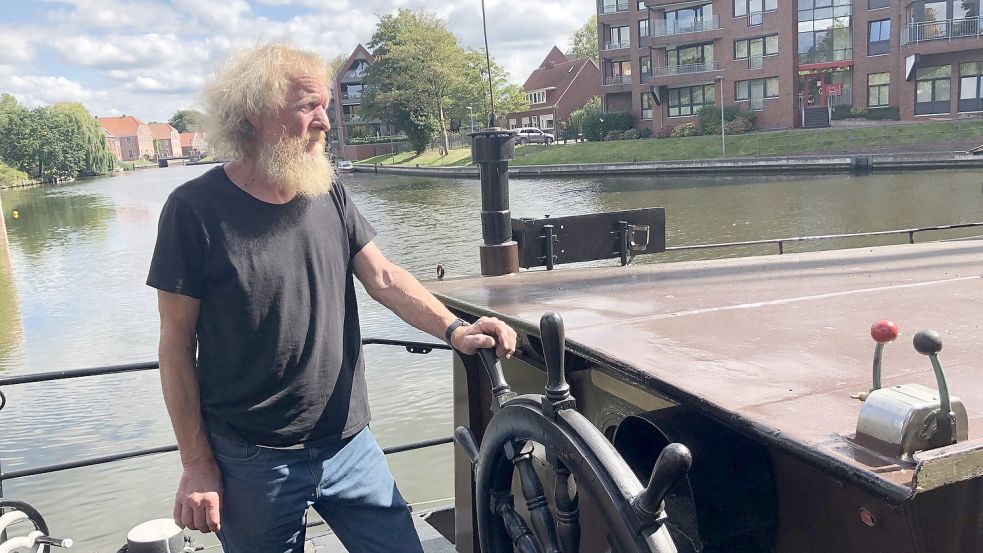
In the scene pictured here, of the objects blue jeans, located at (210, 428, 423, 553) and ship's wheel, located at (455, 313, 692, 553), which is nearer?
ship's wheel, located at (455, 313, 692, 553)

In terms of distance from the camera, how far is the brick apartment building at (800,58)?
35.3m

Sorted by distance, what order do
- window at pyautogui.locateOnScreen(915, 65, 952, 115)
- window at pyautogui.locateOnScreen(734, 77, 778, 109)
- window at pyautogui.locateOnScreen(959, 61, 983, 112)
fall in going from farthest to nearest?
window at pyautogui.locateOnScreen(734, 77, 778, 109) < window at pyautogui.locateOnScreen(915, 65, 952, 115) < window at pyautogui.locateOnScreen(959, 61, 983, 112)

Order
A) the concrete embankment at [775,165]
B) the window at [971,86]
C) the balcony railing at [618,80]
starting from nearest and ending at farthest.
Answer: the concrete embankment at [775,165]
the window at [971,86]
the balcony railing at [618,80]

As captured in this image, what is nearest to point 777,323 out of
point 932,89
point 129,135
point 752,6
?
point 932,89

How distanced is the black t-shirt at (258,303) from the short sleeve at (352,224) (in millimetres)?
96

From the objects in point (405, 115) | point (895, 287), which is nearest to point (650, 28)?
point (405, 115)

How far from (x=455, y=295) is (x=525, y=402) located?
1417 millimetres

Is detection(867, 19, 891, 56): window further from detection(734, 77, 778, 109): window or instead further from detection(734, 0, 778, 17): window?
detection(734, 0, 778, 17): window

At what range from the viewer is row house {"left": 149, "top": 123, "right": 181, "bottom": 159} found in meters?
150

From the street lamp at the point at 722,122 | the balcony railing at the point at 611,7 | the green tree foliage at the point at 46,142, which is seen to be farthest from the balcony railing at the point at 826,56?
the green tree foliage at the point at 46,142

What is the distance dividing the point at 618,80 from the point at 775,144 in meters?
16.7

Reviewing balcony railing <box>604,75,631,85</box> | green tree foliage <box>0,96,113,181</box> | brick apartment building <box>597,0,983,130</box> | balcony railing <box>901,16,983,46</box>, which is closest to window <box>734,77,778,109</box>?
brick apartment building <box>597,0,983,130</box>

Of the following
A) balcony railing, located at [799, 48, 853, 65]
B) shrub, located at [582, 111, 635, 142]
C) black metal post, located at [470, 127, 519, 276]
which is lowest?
black metal post, located at [470, 127, 519, 276]

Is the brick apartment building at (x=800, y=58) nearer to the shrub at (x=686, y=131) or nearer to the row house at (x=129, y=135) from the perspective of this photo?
the shrub at (x=686, y=131)
